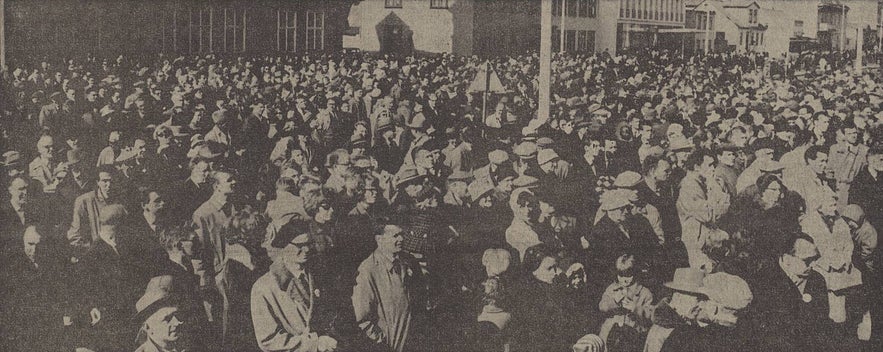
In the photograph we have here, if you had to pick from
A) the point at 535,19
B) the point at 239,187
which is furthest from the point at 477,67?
the point at 239,187

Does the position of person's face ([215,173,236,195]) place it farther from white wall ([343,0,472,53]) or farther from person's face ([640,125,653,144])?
person's face ([640,125,653,144])

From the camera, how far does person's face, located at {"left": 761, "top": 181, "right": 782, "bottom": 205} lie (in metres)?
2.69

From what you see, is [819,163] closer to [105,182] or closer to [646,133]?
[646,133]

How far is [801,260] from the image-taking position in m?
2.41

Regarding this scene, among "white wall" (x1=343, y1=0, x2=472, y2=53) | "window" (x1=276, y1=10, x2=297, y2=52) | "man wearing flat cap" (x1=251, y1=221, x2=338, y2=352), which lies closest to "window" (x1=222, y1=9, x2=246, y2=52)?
"window" (x1=276, y1=10, x2=297, y2=52)

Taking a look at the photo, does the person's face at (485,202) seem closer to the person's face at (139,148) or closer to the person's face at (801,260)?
the person's face at (801,260)

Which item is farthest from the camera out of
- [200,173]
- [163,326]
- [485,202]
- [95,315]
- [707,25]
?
[707,25]

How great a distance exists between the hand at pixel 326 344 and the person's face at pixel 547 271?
0.59 m

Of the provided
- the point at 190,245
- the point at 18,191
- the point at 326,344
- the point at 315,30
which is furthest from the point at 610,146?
the point at 18,191

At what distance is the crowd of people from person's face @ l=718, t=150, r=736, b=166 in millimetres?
11

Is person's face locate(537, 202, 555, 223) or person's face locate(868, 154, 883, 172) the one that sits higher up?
person's face locate(868, 154, 883, 172)

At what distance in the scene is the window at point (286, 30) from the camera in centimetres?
312

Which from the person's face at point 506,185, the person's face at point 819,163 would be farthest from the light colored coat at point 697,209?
the person's face at point 506,185

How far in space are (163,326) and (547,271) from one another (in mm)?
1030
